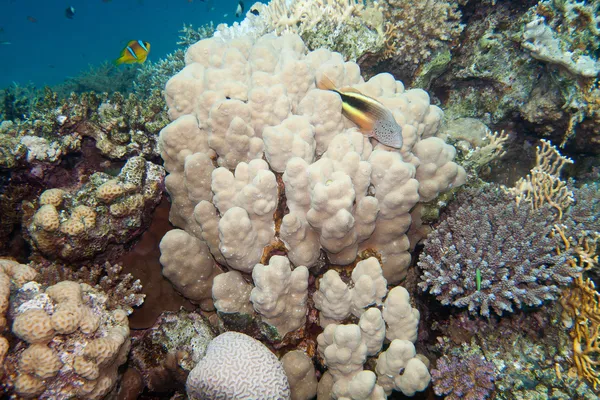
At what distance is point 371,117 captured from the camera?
8.55ft

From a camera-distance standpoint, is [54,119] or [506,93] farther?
[506,93]

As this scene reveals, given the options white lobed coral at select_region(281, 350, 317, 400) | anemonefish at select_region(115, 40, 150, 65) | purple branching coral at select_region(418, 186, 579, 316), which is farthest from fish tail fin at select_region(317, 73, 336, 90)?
anemonefish at select_region(115, 40, 150, 65)

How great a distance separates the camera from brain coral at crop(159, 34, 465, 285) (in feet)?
7.73

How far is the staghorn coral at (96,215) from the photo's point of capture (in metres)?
2.61

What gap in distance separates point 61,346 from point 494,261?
3.45 meters

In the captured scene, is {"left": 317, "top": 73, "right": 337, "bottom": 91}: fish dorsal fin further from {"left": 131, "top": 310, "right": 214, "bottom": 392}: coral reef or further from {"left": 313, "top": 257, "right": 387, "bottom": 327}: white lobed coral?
{"left": 131, "top": 310, "right": 214, "bottom": 392}: coral reef

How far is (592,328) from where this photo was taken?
108 inches

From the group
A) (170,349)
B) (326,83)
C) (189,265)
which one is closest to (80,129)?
(189,265)

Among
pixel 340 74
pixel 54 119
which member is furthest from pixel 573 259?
pixel 54 119

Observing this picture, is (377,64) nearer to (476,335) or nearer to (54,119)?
(476,335)

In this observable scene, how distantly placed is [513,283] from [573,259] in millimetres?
745

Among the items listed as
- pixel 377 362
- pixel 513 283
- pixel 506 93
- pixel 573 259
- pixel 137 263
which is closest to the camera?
pixel 377 362

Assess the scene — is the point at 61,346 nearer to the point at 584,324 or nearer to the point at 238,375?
the point at 238,375

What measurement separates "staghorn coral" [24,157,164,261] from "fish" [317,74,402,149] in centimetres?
204
